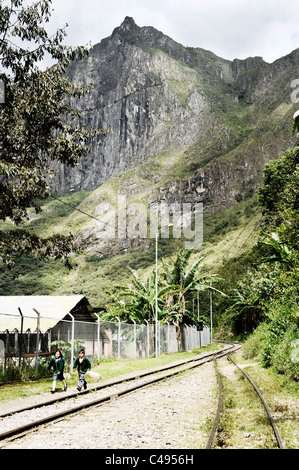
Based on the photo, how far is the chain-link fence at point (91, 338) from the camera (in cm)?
1750

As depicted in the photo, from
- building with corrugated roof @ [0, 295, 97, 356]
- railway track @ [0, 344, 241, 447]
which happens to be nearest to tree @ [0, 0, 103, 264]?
building with corrugated roof @ [0, 295, 97, 356]

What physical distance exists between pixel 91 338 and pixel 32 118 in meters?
10.9

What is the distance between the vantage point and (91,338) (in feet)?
73.1

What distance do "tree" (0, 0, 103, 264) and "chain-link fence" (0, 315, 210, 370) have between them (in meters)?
3.83

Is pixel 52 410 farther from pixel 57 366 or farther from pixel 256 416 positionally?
pixel 256 416

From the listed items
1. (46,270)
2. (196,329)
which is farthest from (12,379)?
(46,270)

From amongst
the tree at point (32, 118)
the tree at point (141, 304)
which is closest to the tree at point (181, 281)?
the tree at point (141, 304)

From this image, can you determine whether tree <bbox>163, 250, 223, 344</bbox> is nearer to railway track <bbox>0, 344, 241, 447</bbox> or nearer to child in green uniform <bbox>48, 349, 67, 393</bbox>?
railway track <bbox>0, 344, 241, 447</bbox>

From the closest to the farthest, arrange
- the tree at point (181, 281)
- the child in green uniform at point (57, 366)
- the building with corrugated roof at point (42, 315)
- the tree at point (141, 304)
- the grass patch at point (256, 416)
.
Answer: the grass patch at point (256, 416) → the child in green uniform at point (57, 366) → the building with corrugated roof at point (42, 315) → the tree at point (141, 304) → the tree at point (181, 281)

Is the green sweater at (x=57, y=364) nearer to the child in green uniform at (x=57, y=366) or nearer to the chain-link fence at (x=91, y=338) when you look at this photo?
the child in green uniform at (x=57, y=366)

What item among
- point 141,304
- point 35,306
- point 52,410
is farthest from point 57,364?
point 141,304

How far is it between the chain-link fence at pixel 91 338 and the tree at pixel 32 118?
383 cm

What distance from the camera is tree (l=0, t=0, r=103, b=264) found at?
1864 cm

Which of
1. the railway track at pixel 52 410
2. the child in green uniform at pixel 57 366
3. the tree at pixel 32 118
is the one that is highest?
the tree at pixel 32 118
